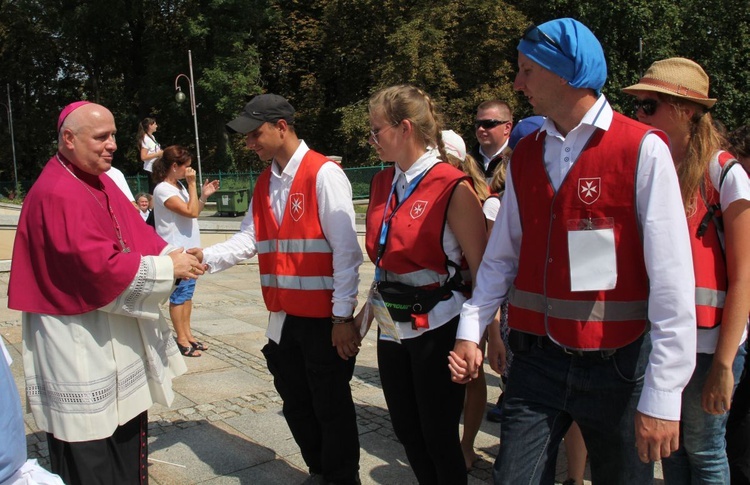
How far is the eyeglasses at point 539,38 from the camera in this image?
84.4 inches

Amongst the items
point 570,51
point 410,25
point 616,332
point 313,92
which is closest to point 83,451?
point 616,332

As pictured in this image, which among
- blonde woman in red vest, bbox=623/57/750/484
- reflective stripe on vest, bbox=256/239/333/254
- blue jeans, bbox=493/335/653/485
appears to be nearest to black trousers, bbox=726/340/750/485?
blonde woman in red vest, bbox=623/57/750/484

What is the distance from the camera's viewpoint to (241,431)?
4.37 meters

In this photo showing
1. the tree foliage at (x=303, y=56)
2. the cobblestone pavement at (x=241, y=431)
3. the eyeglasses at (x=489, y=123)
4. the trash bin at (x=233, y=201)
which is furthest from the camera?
the tree foliage at (x=303, y=56)

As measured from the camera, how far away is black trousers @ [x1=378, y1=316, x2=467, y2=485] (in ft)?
9.28

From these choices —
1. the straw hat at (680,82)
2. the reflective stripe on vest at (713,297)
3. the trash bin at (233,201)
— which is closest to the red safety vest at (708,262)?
the reflective stripe on vest at (713,297)

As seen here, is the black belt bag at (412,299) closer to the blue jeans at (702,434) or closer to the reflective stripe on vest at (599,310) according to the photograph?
the reflective stripe on vest at (599,310)

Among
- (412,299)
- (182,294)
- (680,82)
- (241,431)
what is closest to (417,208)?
(412,299)

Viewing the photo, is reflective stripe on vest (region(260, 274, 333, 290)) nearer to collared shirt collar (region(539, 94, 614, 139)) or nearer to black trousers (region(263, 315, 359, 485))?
black trousers (region(263, 315, 359, 485))

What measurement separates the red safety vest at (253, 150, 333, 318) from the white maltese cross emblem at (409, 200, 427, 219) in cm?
64

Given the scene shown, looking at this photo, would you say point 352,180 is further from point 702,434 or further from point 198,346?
point 702,434

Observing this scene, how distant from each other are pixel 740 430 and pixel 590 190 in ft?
5.73

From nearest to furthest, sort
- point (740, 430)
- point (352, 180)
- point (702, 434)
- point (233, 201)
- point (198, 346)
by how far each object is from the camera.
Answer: point (702, 434), point (740, 430), point (198, 346), point (233, 201), point (352, 180)

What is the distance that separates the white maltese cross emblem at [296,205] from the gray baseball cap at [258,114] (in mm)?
391
